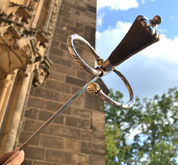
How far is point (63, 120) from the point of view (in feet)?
9.78

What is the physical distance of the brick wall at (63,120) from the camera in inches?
104

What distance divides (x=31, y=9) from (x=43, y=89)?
3.98ft

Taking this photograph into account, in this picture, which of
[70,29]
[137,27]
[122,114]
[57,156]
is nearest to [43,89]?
[57,156]

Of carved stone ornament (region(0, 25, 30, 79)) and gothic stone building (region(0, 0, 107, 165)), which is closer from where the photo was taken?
carved stone ornament (region(0, 25, 30, 79))

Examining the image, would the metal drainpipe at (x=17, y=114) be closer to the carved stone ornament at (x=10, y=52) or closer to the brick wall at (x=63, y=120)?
the carved stone ornament at (x=10, y=52)

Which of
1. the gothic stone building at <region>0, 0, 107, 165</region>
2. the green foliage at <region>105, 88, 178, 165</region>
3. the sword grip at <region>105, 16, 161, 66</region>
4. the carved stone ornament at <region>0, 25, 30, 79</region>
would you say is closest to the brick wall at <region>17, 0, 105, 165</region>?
the gothic stone building at <region>0, 0, 107, 165</region>

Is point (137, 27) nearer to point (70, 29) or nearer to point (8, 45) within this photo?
point (8, 45)

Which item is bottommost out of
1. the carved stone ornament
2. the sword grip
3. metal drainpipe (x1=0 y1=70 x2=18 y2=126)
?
the sword grip

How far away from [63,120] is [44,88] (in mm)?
575

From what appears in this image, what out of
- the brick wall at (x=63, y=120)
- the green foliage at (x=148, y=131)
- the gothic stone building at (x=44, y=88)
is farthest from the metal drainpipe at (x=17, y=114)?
the green foliage at (x=148, y=131)

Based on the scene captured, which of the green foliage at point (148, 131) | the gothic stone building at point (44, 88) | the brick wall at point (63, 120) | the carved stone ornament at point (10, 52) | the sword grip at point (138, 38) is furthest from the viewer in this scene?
the green foliage at point (148, 131)

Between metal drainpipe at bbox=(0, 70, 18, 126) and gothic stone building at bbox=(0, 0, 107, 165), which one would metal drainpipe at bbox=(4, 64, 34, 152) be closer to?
gothic stone building at bbox=(0, 0, 107, 165)

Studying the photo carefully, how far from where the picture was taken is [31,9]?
2352mm

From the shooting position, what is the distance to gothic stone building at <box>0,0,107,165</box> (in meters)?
1.96
